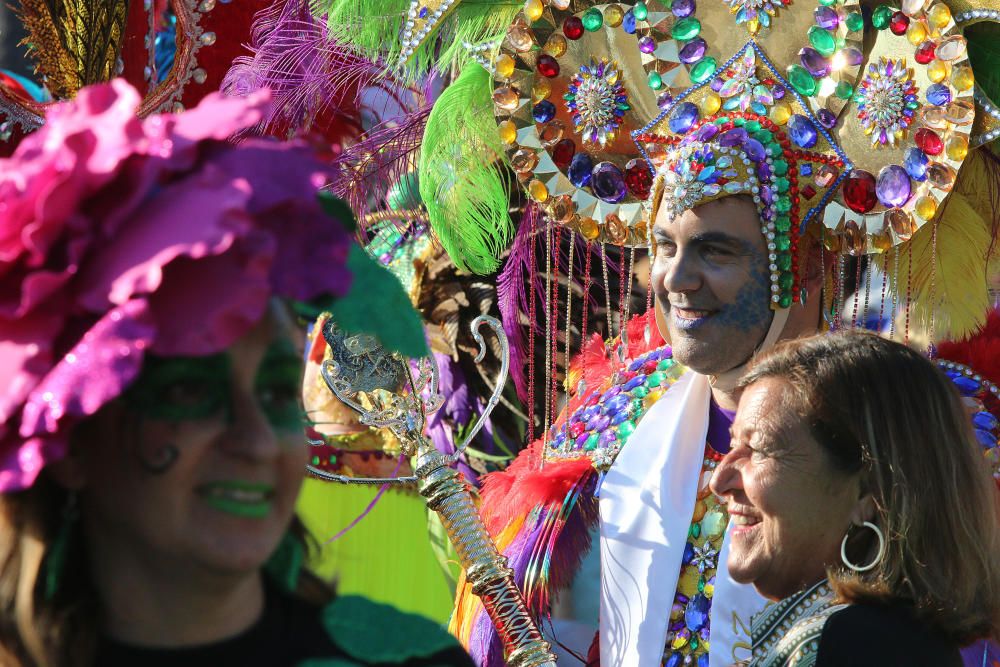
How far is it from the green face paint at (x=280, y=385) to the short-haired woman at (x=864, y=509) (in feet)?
2.73

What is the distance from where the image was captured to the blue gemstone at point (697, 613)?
8.84 feet

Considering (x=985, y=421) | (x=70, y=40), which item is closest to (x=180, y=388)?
(x=985, y=421)

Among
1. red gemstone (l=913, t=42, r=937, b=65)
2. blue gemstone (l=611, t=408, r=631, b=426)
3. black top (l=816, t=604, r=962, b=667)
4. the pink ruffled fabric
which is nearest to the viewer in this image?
the pink ruffled fabric

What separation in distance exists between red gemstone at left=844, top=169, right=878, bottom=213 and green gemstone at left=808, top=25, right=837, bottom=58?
0.87 ft

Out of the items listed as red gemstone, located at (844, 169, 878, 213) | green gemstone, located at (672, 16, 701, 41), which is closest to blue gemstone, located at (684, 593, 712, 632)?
red gemstone, located at (844, 169, 878, 213)

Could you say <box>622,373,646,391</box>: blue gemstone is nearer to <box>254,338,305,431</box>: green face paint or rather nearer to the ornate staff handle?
the ornate staff handle

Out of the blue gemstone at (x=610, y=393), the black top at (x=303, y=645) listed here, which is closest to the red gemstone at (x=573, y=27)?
the blue gemstone at (x=610, y=393)

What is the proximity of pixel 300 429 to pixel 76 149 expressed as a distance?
0.32 m

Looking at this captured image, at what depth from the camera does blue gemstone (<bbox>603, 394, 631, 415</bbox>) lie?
3.08 m

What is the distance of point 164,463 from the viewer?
120cm

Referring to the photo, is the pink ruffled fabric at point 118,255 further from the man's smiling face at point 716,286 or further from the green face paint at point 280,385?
the man's smiling face at point 716,286

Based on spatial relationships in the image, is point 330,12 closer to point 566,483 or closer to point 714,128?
point 714,128

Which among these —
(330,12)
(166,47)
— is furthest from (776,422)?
(166,47)

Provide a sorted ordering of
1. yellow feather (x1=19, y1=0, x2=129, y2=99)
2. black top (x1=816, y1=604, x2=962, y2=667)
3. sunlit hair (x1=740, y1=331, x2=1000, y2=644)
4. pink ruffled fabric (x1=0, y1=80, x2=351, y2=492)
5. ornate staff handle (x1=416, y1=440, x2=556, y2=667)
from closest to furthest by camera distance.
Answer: pink ruffled fabric (x1=0, y1=80, x2=351, y2=492)
black top (x1=816, y1=604, x2=962, y2=667)
sunlit hair (x1=740, y1=331, x2=1000, y2=644)
ornate staff handle (x1=416, y1=440, x2=556, y2=667)
yellow feather (x1=19, y1=0, x2=129, y2=99)
